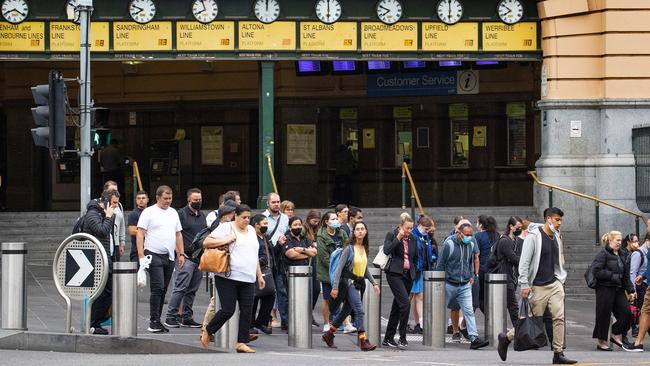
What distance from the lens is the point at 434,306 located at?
58.5 ft

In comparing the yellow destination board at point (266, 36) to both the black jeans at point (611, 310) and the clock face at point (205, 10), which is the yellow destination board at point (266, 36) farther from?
the black jeans at point (611, 310)

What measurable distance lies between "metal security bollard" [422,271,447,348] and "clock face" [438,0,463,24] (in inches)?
414

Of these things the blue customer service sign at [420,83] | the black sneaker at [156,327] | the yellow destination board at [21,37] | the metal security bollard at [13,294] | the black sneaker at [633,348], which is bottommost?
the black sneaker at [633,348]

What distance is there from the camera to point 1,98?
34281mm

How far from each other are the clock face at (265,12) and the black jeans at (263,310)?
1017 centimetres

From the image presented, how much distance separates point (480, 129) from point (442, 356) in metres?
17.9

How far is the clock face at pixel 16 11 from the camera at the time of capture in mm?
26953

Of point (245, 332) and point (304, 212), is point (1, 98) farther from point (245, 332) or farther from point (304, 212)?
point (245, 332)

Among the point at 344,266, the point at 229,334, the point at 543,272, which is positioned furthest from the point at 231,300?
the point at 543,272

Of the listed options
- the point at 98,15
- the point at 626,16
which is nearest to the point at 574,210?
the point at 626,16

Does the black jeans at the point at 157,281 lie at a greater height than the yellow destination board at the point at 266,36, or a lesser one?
lesser

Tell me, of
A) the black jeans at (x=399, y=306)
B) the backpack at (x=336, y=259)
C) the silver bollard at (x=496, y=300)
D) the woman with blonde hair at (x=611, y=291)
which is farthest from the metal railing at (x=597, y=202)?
the backpack at (x=336, y=259)

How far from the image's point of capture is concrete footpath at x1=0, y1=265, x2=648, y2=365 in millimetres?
15414

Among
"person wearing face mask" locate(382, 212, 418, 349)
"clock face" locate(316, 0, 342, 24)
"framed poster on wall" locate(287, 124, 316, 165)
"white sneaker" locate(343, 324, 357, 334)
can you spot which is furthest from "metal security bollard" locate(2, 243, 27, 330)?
"framed poster on wall" locate(287, 124, 316, 165)
